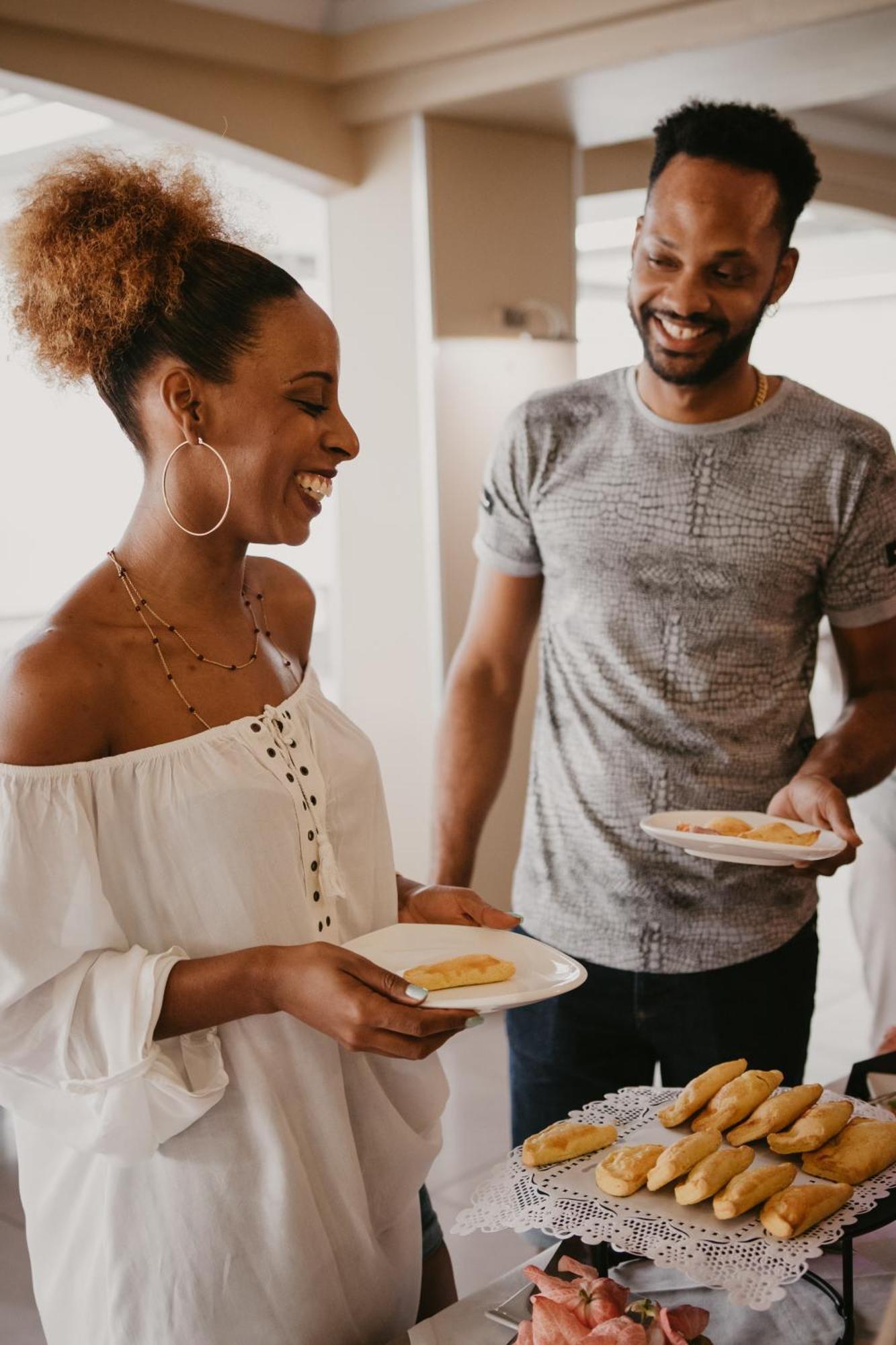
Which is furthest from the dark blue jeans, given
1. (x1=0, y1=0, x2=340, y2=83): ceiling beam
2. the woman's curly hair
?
(x1=0, y1=0, x2=340, y2=83): ceiling beam

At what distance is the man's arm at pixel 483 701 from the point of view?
2.10 m

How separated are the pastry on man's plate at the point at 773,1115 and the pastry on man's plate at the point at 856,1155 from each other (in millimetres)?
40

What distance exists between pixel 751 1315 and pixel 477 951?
1.35 feet

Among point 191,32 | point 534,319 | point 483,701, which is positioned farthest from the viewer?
point 534,319

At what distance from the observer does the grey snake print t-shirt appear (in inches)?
72.9

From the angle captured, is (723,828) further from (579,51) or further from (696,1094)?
(579,51)

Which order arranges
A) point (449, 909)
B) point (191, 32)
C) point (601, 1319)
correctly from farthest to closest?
1. point (191, 32)
2. point (449, 909)
3. point (601, 1319)

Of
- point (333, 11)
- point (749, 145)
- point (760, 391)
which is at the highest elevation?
point (333, 11)

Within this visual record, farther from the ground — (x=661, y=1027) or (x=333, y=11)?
(x=333, y=11)

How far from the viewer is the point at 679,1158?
1093 mm

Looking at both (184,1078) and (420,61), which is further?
(420,61)

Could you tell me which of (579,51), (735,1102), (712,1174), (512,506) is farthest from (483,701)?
(579,51)

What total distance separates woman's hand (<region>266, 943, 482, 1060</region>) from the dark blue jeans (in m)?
0.72

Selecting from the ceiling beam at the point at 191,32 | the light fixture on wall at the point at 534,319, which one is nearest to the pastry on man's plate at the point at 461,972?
the ceiling beam at the point at 191,32
